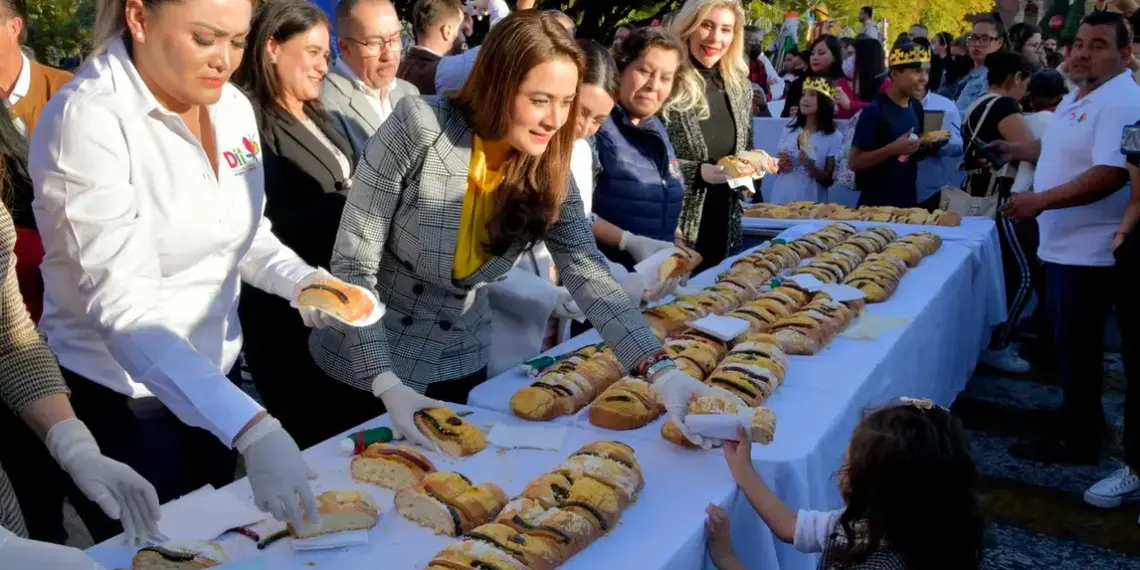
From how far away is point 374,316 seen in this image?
1.92 meters

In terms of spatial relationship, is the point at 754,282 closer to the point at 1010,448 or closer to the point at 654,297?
the point at 654,297

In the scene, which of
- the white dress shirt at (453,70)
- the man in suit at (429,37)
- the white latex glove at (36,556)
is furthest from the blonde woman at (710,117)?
the white latex glove at (36,556)

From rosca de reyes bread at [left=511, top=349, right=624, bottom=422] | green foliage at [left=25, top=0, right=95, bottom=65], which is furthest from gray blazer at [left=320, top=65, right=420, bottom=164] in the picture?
green foliage at [left=25, top=0, right=95, bottom=65]

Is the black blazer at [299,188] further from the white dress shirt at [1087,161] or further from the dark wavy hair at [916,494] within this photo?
the white dress shirt at [1087,161]

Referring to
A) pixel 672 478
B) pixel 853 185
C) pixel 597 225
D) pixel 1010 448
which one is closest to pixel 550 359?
pixel 672 478

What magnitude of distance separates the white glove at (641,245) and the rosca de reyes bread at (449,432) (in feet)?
5.13

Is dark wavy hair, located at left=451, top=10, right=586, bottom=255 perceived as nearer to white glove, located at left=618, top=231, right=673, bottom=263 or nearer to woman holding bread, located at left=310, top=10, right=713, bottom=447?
woman holding bread, located at left=310, top=10, right=713, bottom=447

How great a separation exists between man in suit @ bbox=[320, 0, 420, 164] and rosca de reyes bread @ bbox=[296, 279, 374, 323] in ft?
4.17

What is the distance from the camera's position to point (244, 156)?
201 centimetres

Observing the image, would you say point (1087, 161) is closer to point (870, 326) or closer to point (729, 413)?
point (870, 326)

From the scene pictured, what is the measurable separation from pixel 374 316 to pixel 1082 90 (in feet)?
11.1

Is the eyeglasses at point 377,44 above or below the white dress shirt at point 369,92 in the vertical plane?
above

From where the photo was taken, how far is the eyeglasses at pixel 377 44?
3145mm

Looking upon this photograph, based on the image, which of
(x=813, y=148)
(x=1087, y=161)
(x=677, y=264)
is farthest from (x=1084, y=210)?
(x=813, y=148)
